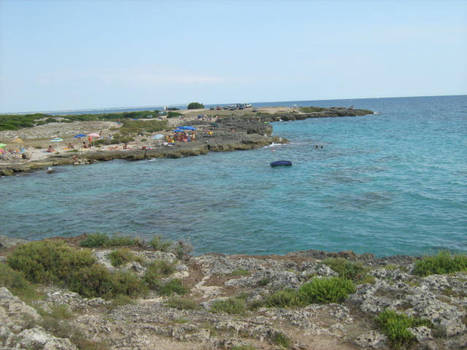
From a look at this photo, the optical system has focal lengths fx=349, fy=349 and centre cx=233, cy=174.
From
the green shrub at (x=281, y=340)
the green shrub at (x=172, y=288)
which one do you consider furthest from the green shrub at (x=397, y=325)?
the green shrub at (x=172, y=288)

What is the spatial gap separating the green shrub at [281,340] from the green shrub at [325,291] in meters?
2.13

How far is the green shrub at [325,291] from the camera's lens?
9.44 meters

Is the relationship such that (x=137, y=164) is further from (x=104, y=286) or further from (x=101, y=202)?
(x=104, y=286)

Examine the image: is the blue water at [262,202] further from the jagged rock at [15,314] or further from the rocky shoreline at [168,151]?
the jagged rock at [15,314]

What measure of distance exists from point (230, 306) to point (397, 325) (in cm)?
417

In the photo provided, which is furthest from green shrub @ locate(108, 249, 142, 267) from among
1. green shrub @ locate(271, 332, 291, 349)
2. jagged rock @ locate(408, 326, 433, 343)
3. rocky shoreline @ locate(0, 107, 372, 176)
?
rocky shoreline @ locate(0, 107, 372, 176)

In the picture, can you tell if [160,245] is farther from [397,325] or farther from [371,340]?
[397,325]

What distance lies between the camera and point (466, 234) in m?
17.9

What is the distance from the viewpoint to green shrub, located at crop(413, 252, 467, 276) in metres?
11.2

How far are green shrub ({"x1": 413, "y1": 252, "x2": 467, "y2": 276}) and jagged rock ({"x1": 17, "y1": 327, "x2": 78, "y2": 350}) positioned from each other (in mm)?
10281

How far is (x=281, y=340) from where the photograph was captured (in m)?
7.43

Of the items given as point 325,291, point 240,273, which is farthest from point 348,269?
point 240,273

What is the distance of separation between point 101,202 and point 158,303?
17.8 meters

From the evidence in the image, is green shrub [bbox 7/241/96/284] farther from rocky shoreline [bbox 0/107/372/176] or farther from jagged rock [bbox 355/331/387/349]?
rocky shoreline [bbox 0/107/372/176]
